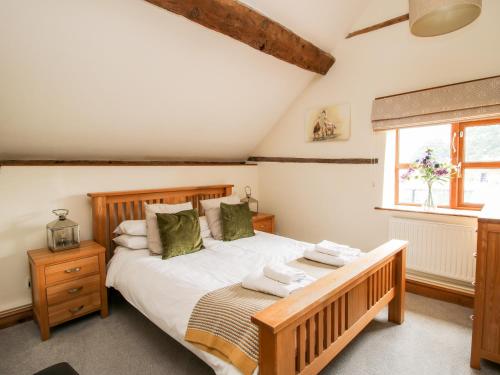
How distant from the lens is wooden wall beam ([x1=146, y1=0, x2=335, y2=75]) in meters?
1.99

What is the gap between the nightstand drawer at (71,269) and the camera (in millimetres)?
2275

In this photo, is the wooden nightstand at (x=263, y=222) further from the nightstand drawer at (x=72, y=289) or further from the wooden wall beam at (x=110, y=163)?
the nightstand drawer at (x=72, y=289)

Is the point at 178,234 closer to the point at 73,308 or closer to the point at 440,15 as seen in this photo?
the point at 73,308

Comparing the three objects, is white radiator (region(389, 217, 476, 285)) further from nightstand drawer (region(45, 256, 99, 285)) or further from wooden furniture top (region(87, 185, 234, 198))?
nightstand drawer (region(45, 256, 99, 285))

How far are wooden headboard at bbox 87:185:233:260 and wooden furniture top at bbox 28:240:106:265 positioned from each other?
26 centimetres

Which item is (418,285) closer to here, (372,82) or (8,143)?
(372,82)

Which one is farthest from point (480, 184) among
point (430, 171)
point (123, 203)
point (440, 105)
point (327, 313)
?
point (123, 203)

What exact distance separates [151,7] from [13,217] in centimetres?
198

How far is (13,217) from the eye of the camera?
2.45 m

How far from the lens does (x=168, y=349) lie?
6.93ft

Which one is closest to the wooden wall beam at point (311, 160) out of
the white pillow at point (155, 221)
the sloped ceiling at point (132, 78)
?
Answer: the sloped ceiling at point (132, 78)

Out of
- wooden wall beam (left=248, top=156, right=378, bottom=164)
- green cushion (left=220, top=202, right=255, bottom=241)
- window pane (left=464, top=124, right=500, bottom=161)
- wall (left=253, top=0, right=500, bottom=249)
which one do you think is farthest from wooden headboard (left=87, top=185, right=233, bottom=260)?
window pane (left=464, top=124, right=500, bottom=161)

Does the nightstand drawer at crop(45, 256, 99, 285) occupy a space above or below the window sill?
below

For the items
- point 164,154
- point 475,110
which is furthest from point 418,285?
point 164,154
